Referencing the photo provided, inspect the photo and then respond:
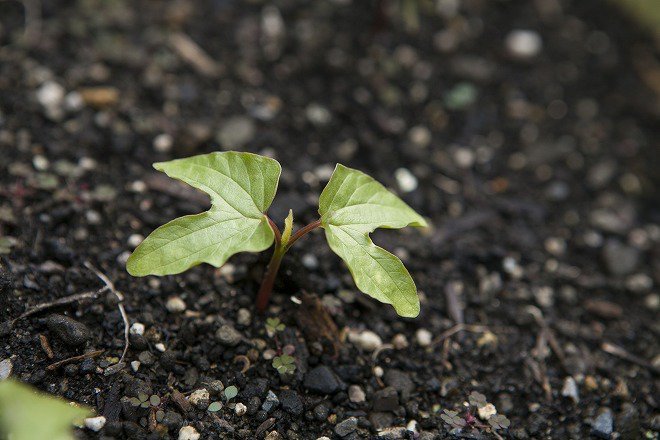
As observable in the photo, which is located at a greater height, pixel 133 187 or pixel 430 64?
pixel 430 64

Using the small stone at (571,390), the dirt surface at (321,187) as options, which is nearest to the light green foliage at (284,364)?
the dirt surface at (321,187)

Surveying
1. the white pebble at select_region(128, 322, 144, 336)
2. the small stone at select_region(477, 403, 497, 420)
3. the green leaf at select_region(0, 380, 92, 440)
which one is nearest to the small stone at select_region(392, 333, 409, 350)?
the small stone at select_region(477, 403, 497, 420)

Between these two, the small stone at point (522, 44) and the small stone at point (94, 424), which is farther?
the small stone at point (522, 44)

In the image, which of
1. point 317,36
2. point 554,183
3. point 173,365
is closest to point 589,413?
point 554,183

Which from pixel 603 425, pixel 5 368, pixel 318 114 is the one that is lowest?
pixel 5 368

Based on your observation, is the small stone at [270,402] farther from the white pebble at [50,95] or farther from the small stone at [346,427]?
the white pebble at [50,95]

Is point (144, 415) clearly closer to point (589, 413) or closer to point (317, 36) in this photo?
point (589, 413)

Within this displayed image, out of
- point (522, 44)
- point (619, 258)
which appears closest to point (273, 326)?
point (619, 258)

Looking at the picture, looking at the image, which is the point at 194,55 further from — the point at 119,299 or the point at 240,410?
the point at 240,410
